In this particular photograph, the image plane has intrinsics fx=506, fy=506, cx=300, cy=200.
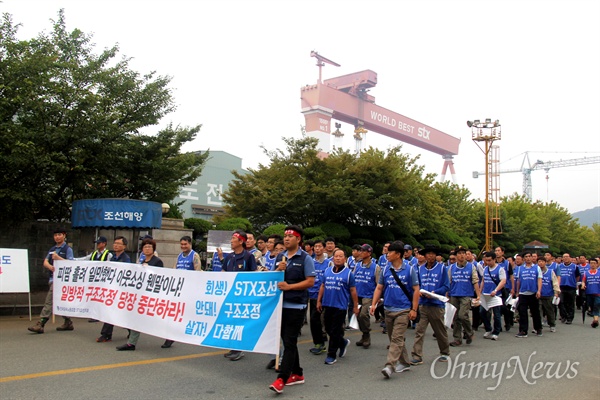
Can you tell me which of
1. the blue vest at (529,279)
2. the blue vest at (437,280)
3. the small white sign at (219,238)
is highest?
the small white sign at (219,238)

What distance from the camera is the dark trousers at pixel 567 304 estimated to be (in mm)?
14867

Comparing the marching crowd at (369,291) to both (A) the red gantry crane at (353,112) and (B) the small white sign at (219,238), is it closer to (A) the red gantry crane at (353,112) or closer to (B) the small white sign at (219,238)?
(B) the small white sign at (219,238)

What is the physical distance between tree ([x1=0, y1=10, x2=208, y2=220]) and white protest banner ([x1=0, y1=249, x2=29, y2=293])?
1.99m

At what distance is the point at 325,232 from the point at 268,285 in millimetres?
15449

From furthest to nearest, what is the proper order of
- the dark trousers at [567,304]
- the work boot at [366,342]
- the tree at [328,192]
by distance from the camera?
the tree at [328,192] → the dark trousers at [567,304] → the work boot at [366,342]

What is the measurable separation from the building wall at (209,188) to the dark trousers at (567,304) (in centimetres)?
3680

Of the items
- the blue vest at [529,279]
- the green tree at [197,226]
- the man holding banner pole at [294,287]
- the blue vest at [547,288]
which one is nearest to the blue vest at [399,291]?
the man holding banner pole at [294,287]

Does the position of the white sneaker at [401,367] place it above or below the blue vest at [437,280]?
below

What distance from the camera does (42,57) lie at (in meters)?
12.8

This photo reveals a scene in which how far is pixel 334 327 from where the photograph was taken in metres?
7.86

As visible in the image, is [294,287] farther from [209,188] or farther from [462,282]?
[209,188]

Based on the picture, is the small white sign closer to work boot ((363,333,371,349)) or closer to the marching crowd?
the marching crowd

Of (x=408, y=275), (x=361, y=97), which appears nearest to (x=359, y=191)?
(x=408, y=275)

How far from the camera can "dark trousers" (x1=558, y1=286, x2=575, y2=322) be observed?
14.9m
